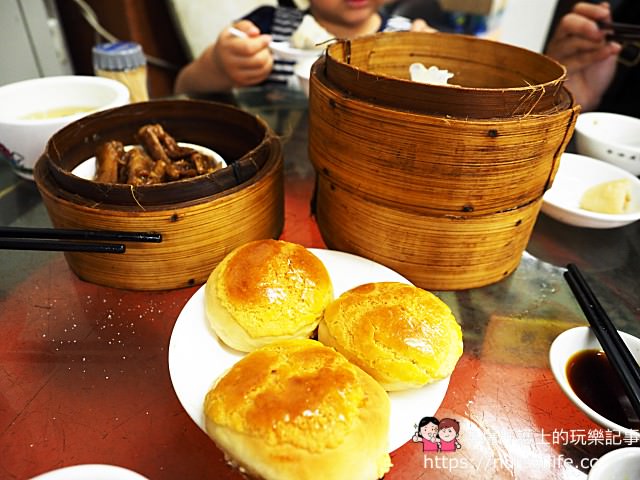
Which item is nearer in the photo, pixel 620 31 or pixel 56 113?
pixel 56 113

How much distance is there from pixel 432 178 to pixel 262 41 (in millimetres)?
1511

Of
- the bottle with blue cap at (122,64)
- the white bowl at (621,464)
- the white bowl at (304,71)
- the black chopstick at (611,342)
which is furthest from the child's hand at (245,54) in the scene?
the white bowl at (621,464)

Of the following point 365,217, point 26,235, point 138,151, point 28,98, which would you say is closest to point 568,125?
point 365,217

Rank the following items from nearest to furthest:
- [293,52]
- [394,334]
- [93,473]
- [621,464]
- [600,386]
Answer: [93,473]
[621,464]
[394,334]
[600,386]
[293,52]

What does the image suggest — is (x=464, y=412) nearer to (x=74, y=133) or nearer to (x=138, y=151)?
(x=138, y=151)

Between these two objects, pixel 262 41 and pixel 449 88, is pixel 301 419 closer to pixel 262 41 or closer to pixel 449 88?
pixel 449 88

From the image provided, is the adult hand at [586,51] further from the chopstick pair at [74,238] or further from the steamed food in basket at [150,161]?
the chopstick pair at [74,238]

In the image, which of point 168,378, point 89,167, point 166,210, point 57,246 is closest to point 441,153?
point 166,210

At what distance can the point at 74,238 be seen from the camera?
1204mm

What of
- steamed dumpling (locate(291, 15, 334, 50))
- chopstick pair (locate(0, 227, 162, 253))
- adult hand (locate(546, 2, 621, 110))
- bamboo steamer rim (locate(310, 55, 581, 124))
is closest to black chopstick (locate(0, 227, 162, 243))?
chopstick pair (locate(0, 227, 162, 253))

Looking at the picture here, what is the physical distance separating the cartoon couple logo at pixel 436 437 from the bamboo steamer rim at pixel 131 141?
0.78 m

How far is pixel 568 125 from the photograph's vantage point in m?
1.17

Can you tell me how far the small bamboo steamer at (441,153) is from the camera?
1.08 m

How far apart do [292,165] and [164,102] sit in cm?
58
